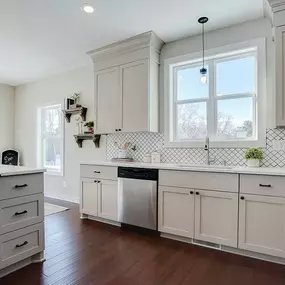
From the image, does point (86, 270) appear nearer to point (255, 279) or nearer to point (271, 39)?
point (255, 279)

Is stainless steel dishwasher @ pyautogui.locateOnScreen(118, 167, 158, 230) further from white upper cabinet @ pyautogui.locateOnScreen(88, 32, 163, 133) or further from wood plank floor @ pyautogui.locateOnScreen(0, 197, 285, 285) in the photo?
white upper cabinet @ pyautogui.locateOnScreen(88, 32, 163, 133)

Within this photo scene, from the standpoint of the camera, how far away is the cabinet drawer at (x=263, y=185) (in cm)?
223

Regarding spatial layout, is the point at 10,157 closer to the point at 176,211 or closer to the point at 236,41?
the point at 176,211

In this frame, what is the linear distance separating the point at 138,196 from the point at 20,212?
1419 millimetres

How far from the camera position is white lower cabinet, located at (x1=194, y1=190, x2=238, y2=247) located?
2.44m

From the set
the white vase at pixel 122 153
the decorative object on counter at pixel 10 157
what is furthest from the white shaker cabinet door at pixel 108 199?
the decorative object on counter at pixel 10 157

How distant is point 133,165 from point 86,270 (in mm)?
1380

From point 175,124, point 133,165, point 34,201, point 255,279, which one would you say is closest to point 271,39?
point 175,124

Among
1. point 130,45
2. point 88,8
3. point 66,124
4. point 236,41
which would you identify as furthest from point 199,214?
point 66,124

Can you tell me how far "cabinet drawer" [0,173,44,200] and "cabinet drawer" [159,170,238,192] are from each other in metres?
1.41

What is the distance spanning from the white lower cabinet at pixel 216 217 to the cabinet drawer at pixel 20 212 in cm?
170

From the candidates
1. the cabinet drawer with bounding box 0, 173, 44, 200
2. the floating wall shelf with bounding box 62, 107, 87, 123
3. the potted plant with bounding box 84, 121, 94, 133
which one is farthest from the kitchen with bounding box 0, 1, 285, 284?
the cabinet drawer with bounding box 0, 173, 44, 200

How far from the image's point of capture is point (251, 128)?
2988 mm

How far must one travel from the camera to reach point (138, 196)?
3057mm
